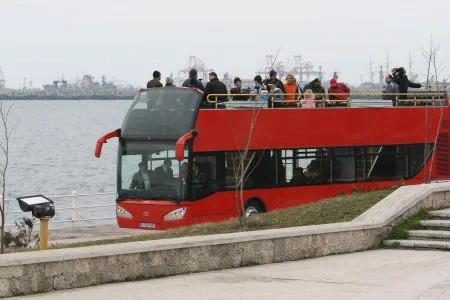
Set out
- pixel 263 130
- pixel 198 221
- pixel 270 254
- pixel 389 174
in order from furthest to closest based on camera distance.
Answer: pixel 389 174 < pixel 263 130 < pixel 198 221 < pixel 270 254

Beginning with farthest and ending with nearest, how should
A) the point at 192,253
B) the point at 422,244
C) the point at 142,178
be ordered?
the point at 142,178
the point at 422,244
the point at 192,253

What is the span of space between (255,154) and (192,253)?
12.4 meters

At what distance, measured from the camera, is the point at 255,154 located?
2797 cm

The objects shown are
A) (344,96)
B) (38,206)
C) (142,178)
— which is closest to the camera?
(38,206)

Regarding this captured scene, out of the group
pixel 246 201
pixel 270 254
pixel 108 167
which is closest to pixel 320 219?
pixel 270 254

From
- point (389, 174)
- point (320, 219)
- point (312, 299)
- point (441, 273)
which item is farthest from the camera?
point (389, 174)

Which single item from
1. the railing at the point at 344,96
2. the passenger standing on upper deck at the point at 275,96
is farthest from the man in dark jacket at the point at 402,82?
the passenger standing on upper deck at the point at 275,96

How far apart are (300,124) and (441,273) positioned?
1369 cm

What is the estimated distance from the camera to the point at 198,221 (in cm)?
2608

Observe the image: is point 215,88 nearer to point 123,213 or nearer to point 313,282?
point 123,213

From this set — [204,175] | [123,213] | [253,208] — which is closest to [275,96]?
[253,208]

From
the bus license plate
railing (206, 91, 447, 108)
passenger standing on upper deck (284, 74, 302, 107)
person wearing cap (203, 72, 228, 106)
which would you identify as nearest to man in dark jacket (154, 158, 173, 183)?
the bus license plate

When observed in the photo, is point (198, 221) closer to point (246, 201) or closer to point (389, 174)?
point (246, 201)

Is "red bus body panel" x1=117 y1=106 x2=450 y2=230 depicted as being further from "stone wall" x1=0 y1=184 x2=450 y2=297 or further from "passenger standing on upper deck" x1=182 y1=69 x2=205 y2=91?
"stone wall" x1=0 y1=184 x2=450 y2=297
